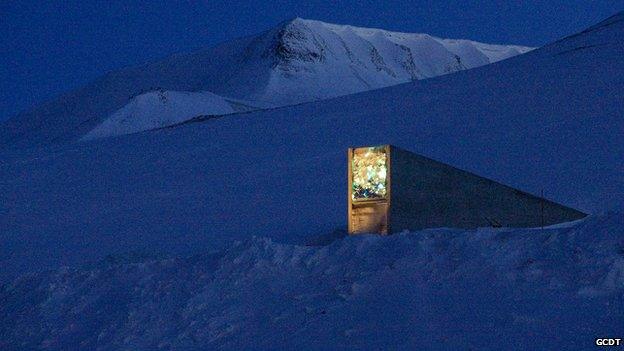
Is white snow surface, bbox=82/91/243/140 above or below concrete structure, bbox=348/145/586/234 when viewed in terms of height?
above

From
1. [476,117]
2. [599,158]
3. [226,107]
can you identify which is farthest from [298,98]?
[599,158]

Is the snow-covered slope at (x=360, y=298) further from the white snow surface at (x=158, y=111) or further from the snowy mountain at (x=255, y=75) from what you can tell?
the snowy mountain at (x=255, y=75)

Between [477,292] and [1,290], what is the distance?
217 inches

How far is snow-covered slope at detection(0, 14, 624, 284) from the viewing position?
16312mm

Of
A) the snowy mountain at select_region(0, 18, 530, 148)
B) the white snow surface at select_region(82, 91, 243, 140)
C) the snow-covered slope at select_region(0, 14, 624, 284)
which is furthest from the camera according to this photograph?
the snowy mountain at select_region(0, 18, 530, 148)

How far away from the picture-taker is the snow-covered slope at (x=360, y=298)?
22.9 ft

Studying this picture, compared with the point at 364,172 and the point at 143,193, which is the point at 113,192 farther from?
the point at 364,172

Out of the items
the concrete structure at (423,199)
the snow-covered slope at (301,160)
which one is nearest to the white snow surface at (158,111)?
the snow-covered slope at (301,160)

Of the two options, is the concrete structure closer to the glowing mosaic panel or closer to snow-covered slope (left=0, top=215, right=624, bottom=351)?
the glowing mosaic panel

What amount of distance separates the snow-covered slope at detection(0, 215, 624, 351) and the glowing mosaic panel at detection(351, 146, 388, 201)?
2441 millimetres

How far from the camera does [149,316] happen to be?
8539 mm

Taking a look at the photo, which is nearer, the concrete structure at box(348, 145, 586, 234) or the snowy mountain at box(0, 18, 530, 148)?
the concrete structure at box(348, 145, 586, 234)

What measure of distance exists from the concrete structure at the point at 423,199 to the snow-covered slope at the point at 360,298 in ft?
7.90

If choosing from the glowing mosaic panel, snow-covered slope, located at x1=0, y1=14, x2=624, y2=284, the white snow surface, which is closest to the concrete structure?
the glowing mosaic panel
